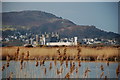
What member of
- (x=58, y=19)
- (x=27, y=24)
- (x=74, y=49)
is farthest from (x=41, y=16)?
(x=74, y=49)

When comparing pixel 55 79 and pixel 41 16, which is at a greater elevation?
pixel 41 16

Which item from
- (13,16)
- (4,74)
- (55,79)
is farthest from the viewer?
(13,16)

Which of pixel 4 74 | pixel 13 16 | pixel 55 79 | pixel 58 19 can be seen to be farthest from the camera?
pixel 58 19

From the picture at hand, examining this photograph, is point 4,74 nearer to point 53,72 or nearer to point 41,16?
point 53,72

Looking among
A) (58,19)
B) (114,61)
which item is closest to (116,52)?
(114,61)

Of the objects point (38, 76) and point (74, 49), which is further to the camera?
point (74, 49)

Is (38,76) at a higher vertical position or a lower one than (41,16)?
lower

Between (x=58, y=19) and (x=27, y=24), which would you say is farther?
(x=58, y=19)

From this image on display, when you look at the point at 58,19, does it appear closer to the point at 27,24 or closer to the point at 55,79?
the point at 27,24

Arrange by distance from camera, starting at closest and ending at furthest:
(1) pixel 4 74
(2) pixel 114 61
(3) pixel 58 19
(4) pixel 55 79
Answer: (4) pixel 55 79 → (1) pixel 4 74 → (2) pixel 114 61 → (3) pixel 58 19

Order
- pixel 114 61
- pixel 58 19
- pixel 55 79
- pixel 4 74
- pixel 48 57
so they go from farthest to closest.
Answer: pixel 58 19 → pixel 48 57 → pixel 114 61 → pixel 4 74 → pixel 55 79
